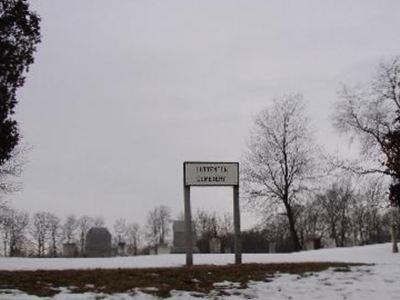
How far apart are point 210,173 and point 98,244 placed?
17.2 metres

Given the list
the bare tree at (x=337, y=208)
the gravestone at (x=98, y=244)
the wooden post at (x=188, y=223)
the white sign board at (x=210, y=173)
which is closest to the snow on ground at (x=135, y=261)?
the wooden post at (x=188, y=223)

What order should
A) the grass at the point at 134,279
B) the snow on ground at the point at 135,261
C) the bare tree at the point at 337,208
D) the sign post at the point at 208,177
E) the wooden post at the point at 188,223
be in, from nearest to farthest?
the grass at the point at 134,279 < the snow on ground at the point at 135,261 < the wooden post at the point at 188,223 < the sign post at the point at 208,177 < the bare tree at the point at 337,208

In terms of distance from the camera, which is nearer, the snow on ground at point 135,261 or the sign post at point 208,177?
the snow on ground at point 135,261

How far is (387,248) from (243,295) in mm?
19557

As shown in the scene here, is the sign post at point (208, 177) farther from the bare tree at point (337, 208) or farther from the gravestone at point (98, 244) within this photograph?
the bare tree at point (337, 208)

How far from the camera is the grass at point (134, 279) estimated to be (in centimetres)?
1142

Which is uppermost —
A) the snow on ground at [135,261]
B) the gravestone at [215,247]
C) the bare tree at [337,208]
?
the bare tree at [337,208]

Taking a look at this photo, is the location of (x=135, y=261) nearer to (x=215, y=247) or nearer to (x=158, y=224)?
(x=215, y=247)

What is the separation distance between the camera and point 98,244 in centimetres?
3331

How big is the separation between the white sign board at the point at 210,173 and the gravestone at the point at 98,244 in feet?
54.8

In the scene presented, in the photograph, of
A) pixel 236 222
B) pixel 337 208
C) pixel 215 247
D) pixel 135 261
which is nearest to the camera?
pixel 236 222

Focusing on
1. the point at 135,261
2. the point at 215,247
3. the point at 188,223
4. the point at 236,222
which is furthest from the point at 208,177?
the point at 215,247

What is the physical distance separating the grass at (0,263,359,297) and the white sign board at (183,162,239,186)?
3376 mm

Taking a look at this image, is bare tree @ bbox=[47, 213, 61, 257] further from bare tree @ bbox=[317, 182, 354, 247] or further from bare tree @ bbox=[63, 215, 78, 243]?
bare tree @ bbox=[317, 182, 354, 247]
